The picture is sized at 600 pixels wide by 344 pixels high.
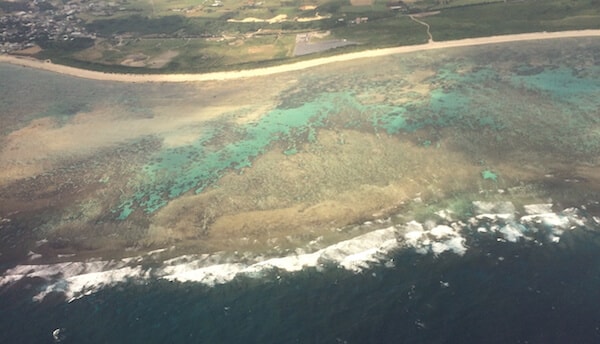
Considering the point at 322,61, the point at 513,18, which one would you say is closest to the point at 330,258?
the point at 322,61

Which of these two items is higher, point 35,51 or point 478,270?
point 35,51

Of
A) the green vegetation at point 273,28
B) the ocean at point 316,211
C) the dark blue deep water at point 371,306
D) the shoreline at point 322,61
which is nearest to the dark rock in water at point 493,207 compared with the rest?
the ocean at point 316,211

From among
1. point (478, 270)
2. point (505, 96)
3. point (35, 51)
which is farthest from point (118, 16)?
point (478, 270)

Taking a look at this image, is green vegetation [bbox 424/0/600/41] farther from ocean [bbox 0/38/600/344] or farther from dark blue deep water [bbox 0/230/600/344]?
dark blue deep water [bbox 0/230/600/344]

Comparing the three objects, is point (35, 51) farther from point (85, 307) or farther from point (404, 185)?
point (404, 185)

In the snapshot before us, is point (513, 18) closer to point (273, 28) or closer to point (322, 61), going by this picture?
point (322, 61)

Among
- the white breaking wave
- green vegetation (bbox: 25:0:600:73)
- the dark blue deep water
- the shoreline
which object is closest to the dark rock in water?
the white breaking wave

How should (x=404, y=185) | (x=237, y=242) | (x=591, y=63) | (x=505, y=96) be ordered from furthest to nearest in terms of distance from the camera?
(x=591, y=63) → (x=505, y=96) → (x=404, y=185) → (x=237, y=242)
